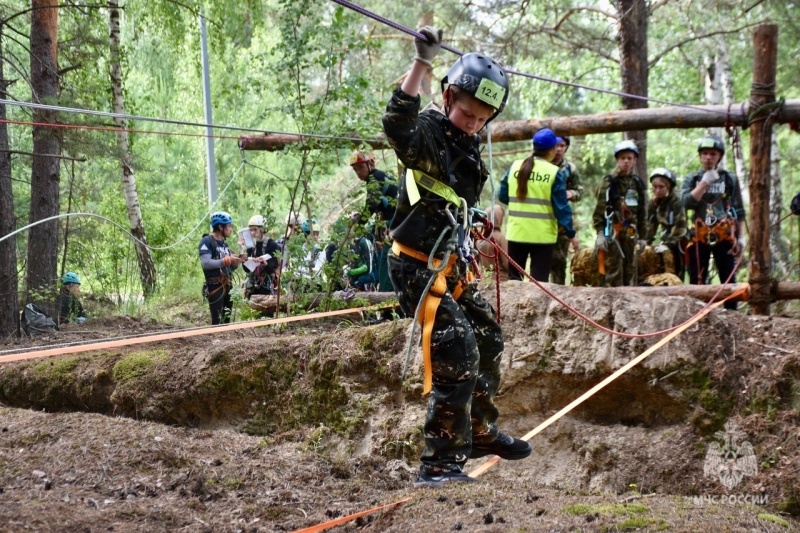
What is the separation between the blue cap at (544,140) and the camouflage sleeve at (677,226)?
6.29 ft

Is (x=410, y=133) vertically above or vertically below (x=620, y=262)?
above

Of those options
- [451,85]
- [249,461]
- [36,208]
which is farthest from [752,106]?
[36,208]

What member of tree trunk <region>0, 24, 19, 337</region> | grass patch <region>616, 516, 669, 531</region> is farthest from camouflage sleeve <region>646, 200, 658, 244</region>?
tree trunk <region>0, 24, 19, 337</region>

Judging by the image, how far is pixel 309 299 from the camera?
8.12 meters

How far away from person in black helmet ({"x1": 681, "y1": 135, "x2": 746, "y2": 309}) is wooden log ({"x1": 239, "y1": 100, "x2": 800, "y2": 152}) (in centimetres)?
119

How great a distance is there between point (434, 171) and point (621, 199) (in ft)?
17.2

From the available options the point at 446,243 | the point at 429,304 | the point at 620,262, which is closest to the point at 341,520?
the point at 429,304

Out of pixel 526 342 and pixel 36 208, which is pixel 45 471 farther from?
pixel 36 208

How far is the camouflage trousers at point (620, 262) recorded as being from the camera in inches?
351

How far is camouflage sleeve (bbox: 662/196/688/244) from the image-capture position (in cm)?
907

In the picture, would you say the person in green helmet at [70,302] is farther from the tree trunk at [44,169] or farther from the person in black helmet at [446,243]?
the person in black helmet at [446,243]

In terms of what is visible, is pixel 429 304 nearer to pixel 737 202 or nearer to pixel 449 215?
pixel 449 215

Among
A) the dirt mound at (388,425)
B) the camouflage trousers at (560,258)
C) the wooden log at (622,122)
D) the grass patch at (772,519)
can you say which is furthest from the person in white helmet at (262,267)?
the grass patch at (772,519)

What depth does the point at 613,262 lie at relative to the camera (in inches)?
352
